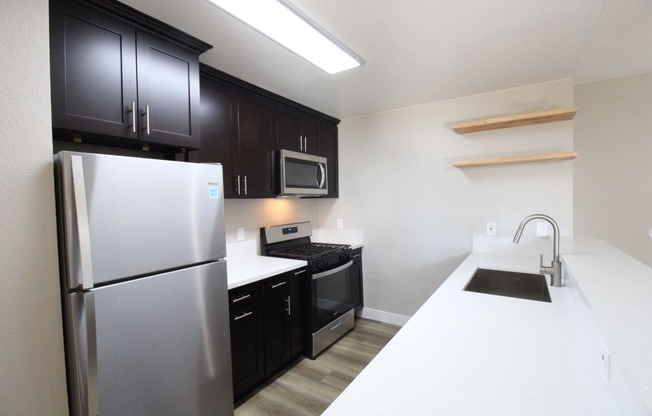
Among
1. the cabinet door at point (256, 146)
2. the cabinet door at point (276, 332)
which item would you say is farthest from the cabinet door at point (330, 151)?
the cabinet door at point (276, 332)

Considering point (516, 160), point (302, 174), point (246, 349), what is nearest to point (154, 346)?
point (246, 349)

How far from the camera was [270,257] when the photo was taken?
2.81 meters

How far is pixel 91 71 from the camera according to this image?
1425 millimetres

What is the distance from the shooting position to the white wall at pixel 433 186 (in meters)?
2.59

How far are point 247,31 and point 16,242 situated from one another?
144cm

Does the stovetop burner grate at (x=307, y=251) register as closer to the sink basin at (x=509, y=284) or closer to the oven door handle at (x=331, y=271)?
the oven door handle at (x=331, y=271)

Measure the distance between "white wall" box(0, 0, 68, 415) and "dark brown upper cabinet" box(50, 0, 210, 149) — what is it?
0.38ft

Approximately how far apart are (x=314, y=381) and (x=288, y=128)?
2215mm

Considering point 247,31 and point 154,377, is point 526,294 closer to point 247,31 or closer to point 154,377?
point 154,377

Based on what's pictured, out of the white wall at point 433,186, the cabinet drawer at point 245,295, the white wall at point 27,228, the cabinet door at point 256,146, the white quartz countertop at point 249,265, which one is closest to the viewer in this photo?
the white wall at point 27,228

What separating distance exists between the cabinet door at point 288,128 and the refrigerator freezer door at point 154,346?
4.85 feet

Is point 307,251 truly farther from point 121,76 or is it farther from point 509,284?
point 121,76

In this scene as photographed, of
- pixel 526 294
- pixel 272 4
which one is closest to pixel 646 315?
pixel 526 294

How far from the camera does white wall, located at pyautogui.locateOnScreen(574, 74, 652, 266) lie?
9.02ft
